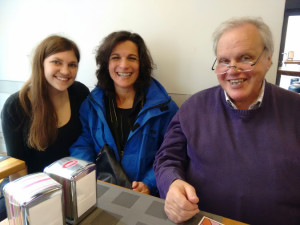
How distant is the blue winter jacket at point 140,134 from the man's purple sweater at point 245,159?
0.28 m

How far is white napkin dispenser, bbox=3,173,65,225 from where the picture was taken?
19.7 inches

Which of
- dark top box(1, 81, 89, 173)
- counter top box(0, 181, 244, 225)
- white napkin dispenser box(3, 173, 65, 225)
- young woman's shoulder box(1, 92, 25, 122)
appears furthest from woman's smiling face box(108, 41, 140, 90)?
white napkin dispenser box(3, 173, 65, 225)

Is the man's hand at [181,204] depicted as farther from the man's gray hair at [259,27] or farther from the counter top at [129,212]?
the man's gray hair at [259,27]

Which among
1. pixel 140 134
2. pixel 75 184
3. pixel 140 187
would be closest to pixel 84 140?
pixel 140 134

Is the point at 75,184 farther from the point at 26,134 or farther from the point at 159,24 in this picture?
the point at 159,24

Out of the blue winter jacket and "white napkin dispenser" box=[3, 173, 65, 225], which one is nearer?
"white napkin dispenser" box=[3, 173, 65, 225]

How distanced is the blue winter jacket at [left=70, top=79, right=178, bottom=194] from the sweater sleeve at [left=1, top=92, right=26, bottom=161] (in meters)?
0.34

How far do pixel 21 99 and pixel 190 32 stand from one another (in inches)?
46.8

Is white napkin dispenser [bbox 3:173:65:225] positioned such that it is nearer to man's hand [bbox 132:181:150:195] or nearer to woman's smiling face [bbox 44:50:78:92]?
man's hand [bbox 132:181:150:195]

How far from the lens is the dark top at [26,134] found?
4.38ft

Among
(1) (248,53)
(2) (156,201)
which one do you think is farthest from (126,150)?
(1) (248,53)

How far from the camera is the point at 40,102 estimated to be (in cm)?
135

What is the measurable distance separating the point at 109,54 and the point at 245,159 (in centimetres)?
104

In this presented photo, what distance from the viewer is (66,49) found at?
138 cm
